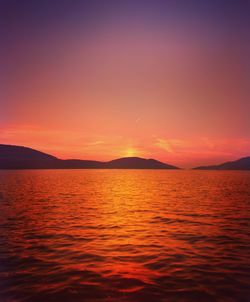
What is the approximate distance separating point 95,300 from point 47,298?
204cm

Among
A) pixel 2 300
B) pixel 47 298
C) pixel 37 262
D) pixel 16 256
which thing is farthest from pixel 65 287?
pixel 16 256

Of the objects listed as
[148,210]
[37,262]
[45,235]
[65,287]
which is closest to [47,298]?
[65,287]

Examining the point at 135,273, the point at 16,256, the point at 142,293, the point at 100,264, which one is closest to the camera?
the point at 142,293

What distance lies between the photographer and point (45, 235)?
2545 centimetres

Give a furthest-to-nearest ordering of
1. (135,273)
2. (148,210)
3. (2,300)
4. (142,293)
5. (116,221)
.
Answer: (148,210)
(116,221)
(135,273)
(142,293)
(2,300)

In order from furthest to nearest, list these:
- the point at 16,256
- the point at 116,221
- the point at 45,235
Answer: the point at 116,221 → the point at 45,235 → the point at 16,256

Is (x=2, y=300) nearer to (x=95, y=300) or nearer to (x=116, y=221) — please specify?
(x=95, y=300)

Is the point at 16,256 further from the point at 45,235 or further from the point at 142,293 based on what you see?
the point at 142,293

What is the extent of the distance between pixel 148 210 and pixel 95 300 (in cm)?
2850

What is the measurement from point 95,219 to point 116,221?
2602mm

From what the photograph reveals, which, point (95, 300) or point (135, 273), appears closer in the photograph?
point (95, 300)

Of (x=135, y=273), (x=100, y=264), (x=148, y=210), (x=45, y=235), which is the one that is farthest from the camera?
(x=148, y=210)

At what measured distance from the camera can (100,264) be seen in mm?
17875

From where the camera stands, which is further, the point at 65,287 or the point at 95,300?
the point at 65,287
